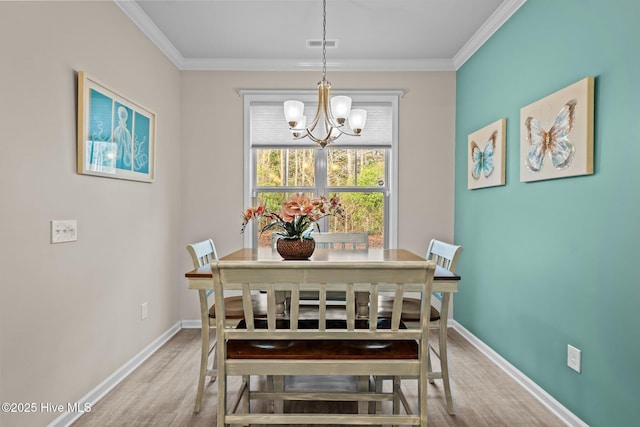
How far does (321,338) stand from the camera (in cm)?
149

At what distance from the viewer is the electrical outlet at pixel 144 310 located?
9.68 feet

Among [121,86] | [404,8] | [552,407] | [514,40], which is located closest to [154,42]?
[121,86]

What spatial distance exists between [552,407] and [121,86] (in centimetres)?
323

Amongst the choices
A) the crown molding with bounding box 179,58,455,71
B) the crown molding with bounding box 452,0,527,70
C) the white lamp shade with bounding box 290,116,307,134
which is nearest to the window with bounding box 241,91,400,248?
the crown molding with bounding box 179,58,455,71

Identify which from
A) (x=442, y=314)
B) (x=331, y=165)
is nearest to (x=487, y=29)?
(x=331, y=165)

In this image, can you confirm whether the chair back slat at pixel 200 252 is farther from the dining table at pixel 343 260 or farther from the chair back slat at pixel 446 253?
the chair back slat at pixel 446 253

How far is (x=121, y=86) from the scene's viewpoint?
263 centimetres

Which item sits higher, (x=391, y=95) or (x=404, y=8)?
(x=404, y=8)

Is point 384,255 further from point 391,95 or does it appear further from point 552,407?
point 391,95

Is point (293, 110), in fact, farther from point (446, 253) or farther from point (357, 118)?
point (446, 253)

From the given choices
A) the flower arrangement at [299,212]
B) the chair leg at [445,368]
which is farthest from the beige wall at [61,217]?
the chair leg at [445,368]

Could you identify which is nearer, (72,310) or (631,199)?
(631,199)

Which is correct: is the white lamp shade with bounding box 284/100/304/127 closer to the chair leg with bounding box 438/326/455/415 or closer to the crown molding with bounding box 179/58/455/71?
the crown molding with bounding box 179/58/455/71

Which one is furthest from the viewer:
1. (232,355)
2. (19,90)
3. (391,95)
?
(391,95)
